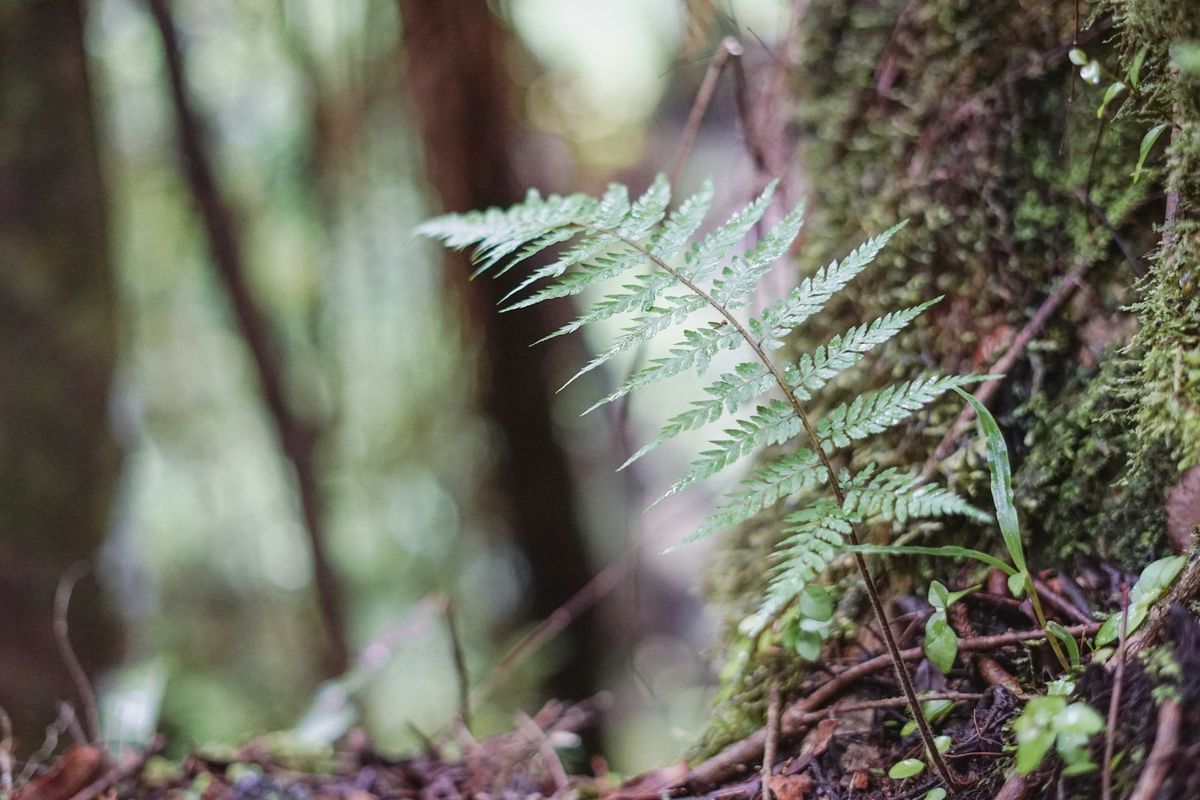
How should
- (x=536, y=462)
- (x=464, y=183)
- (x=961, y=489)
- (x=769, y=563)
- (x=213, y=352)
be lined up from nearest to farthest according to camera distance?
(x=961, y=489), (x=769, y=563), (x=464, y=183), (x=536, y=462), (x=213, y=352)

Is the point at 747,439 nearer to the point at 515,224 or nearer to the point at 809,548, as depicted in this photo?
the point at 809,548

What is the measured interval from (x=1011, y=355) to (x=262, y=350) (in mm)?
4004

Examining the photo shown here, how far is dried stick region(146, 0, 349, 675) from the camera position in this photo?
404 cm

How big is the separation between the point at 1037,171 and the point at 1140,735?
881mm

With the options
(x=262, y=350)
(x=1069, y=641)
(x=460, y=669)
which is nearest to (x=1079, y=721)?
(x=1069, y=641)

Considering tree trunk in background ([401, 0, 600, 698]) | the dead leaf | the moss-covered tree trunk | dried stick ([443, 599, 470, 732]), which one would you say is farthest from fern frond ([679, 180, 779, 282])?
tree trunk in background ([401, 0, 600, 698])

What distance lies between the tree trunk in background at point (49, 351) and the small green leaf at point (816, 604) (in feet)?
7.71

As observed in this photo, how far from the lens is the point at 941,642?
3.15 ft

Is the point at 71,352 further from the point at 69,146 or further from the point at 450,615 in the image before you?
the point at 450,615

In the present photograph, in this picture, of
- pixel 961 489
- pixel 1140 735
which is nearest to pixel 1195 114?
pixel 961 489

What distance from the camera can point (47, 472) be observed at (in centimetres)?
257

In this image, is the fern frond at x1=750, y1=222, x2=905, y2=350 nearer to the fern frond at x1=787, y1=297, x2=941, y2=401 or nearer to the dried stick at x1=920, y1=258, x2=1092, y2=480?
the fern frond at x1=787, y1=297, x2=941, y2=401

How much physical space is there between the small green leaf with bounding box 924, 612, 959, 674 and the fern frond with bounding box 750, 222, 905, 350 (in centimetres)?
38

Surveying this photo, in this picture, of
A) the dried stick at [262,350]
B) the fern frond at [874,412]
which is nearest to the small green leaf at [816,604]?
the fern frond at [874,412]
